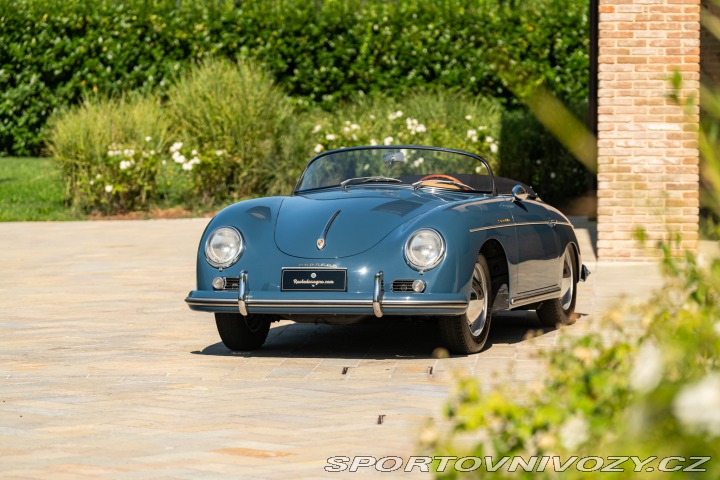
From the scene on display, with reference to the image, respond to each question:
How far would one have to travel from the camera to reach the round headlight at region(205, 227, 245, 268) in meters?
7.24

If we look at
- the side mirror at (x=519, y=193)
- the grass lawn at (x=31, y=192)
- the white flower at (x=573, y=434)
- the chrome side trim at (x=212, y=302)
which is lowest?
the grass lawn at (x=31, y=192)

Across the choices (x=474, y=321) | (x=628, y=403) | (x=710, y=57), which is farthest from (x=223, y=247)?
(x=710, y=57)

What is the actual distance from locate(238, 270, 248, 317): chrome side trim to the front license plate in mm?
217

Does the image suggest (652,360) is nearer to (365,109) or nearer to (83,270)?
(83,270)

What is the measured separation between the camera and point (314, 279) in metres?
7.01

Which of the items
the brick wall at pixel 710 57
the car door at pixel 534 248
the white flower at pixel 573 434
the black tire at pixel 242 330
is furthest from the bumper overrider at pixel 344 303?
the brick wall at pixel 710 57

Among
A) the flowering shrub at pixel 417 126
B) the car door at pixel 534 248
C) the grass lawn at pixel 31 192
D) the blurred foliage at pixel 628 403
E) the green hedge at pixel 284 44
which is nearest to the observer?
the blurred foliage at pixel 628 403

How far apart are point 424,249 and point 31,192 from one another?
14.4m

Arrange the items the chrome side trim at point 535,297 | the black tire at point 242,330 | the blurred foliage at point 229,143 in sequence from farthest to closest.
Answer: the blurred foliage at point 229,143, the chrome side trim at point 535,297, the black tire at point 242,330

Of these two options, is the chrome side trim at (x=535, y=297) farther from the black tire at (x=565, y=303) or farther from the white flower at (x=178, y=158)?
the white flower at (x=178, y=158)

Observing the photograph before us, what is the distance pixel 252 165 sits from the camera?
19422 millimetres

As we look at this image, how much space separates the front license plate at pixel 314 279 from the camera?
695 centimetres

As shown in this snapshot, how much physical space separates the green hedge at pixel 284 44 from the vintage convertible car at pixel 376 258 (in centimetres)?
1537

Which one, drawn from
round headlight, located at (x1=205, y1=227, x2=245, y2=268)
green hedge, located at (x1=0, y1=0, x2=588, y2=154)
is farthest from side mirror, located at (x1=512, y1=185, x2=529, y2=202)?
green hedge, located at (x1=0, y1=0, x2=588, y2=154)
